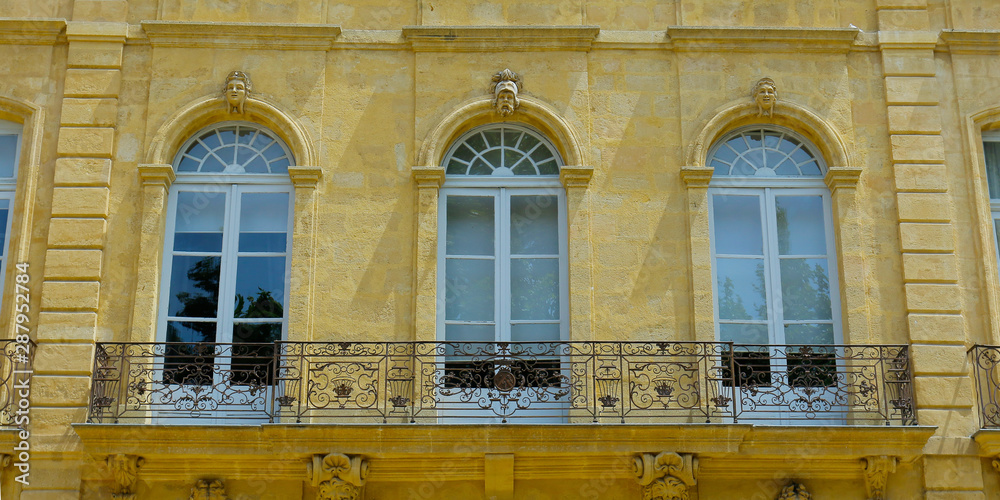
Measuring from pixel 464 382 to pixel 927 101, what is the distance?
17.1ft

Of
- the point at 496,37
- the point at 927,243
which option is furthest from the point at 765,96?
the point at 496,37

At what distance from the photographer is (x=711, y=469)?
10.3 meters

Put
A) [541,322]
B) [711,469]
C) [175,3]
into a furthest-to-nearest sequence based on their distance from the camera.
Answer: [175,3] < [541,322] < [711,469]

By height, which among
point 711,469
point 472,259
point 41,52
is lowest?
point 711,469

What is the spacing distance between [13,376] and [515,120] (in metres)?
5.07

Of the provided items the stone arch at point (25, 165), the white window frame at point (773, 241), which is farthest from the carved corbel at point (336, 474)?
the white window frame at point (773, 241)

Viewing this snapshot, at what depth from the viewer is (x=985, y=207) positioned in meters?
11.4

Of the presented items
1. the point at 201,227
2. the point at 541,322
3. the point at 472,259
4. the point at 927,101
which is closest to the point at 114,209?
the point at 201,227

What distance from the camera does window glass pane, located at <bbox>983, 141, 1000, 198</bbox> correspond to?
11.6m

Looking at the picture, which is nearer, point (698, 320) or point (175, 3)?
point (698, 320)

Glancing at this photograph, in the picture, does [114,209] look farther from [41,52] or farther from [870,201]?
[870,201]

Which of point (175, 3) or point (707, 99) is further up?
point (175, 3)

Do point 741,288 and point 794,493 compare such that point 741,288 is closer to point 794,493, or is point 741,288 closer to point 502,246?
point 794,493

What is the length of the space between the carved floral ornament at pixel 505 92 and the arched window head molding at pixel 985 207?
4.29 m
